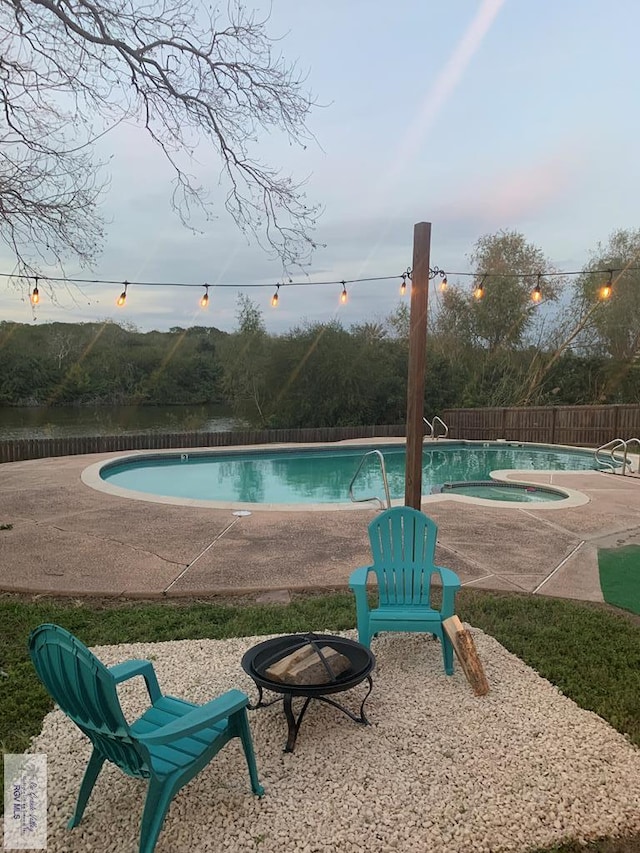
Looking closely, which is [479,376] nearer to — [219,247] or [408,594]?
[219,247]

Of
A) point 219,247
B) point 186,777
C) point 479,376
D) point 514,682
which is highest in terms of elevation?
point 219,247

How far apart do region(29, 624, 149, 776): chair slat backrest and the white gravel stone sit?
38cm

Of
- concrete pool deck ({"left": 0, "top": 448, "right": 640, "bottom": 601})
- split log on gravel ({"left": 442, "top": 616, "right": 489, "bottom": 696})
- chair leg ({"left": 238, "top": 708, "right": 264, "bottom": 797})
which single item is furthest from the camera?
concrete pool deck ({"left": 0, "top": 448, "right": 640, "bottom": 601})

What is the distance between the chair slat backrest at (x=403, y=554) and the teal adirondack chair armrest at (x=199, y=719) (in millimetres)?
1545

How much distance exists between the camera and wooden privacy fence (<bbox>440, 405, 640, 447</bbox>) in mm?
15109

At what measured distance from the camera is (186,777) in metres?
1.89

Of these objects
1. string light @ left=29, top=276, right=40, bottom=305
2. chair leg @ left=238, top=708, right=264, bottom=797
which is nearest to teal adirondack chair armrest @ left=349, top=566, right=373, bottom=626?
chair leg @ left=238, top=708, right=264, bottom=797

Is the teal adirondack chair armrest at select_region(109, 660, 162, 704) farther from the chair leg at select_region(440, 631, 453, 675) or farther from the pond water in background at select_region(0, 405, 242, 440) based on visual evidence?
the pond water in background at select_region(0, 405, 242, 440)

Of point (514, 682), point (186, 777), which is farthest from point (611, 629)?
point (186, 777)

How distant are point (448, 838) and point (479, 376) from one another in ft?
62.9

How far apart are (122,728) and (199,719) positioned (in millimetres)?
254

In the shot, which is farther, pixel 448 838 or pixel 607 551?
pixel 607 551

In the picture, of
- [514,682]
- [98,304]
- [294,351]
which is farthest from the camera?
[294,351]

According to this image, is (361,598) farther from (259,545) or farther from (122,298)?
(122,298)
